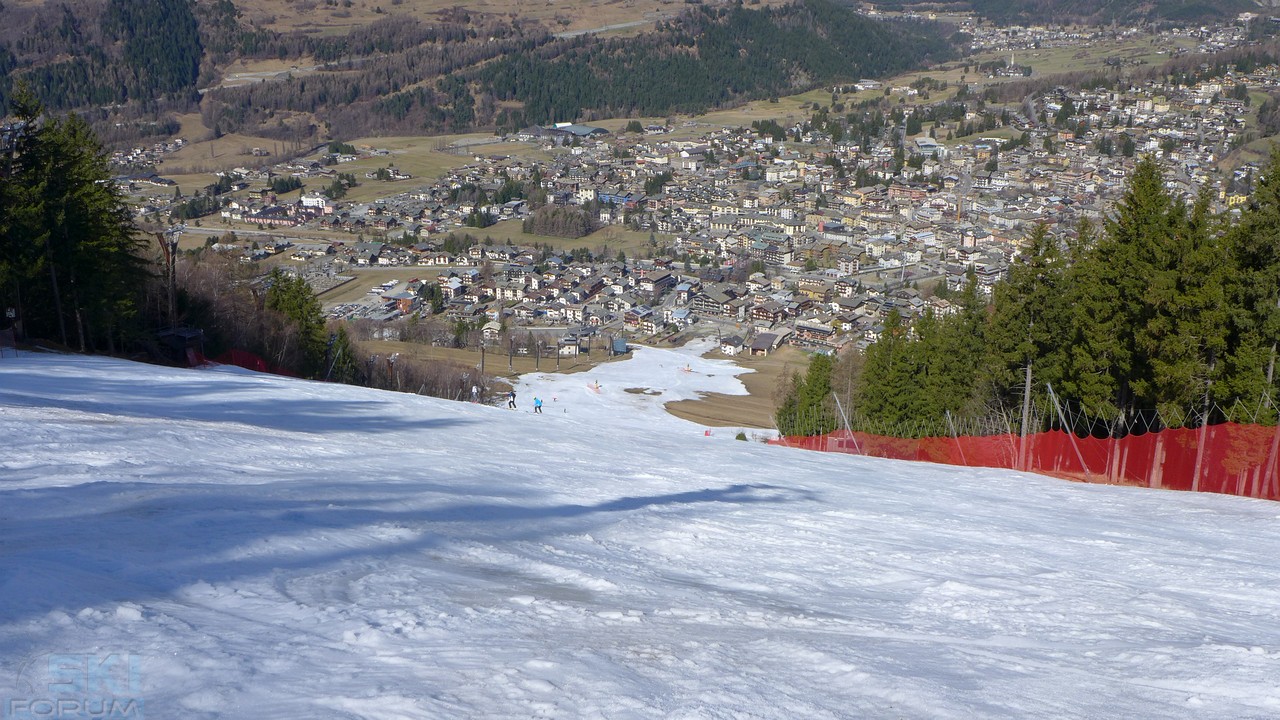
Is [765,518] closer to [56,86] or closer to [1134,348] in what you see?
[1134,348]

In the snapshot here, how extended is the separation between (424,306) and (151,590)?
52.7 metres

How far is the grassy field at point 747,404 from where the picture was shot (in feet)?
102

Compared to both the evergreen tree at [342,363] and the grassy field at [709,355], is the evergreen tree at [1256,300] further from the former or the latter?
the evergreen tree at [342,363]

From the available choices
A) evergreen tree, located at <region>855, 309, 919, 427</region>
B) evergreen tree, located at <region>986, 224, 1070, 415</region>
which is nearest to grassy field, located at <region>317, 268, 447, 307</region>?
evergreen tree, located at <region>855, 309, 919, 427</region>

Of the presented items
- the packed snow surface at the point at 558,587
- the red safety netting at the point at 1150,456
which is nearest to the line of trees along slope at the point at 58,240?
the packed snow surface at the point at 558,587

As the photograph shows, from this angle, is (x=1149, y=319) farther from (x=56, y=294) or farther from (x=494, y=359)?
(x=494, y=359)

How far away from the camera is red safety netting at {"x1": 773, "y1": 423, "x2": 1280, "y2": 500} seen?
11750 mm

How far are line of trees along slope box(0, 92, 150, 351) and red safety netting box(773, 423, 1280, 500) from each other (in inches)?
572

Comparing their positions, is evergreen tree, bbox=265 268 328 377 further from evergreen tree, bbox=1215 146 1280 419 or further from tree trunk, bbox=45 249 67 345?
evergreen tree, bbox=1215 146 1280 419

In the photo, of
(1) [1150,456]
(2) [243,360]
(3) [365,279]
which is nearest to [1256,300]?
(1) [1150,456]

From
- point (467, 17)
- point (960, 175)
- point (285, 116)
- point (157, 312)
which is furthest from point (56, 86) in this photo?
point (157, 312)

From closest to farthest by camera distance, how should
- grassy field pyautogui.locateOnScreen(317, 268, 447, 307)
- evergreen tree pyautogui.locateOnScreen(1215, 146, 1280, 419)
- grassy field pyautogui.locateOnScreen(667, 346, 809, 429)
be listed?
evergreen tree pyautogui.locateOnScreen(1215, 146, 1280, 419) < grassy field pyautogui.locateOnScreen(667, 346, 809, 429) < grassy field pyautogui.locateOnScreen(317, 268, 447, 307)

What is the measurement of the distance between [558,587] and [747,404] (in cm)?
3020

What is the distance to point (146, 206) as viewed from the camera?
72.6 meters
